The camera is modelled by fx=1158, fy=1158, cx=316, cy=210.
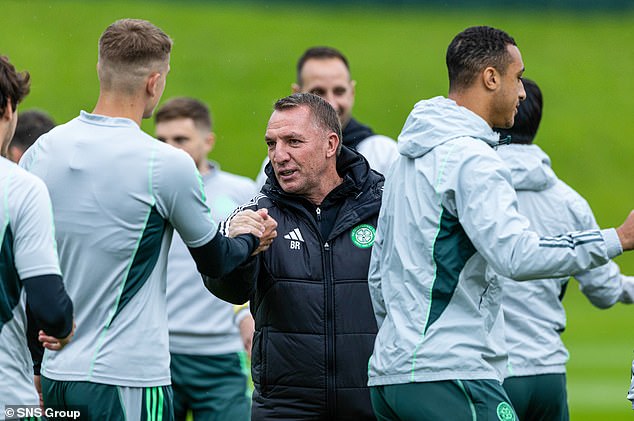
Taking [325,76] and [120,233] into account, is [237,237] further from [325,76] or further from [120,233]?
[325,76]

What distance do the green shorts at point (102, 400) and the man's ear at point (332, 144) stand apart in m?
1.55

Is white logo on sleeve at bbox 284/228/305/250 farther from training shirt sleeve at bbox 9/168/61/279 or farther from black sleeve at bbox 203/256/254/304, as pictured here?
training shirt sleeve at bbox 9/168/61/279

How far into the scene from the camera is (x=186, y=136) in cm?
823

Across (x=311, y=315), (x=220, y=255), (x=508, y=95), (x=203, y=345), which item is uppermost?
(x=508, y=95)

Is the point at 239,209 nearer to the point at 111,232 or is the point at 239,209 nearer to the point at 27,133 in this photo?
the point at 111,232

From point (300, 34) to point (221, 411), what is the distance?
137ft

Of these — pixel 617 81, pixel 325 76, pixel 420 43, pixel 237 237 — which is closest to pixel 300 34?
pixel 420 43

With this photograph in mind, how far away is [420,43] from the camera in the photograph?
47.6m

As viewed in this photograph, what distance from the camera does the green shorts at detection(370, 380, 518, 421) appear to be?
465cm

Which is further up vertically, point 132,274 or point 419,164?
point 419,164

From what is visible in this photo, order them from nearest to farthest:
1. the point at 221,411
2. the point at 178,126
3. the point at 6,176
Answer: the point at 6,176 < the point at 221,411 < the point at 178,126

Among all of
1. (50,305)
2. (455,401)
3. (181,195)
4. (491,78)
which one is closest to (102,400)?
(50,305)

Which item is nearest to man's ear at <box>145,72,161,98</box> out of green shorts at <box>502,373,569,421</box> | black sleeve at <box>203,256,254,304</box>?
black sleeve at <box>203,256,254,304</box>

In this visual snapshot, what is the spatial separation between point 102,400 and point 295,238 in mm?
1276
